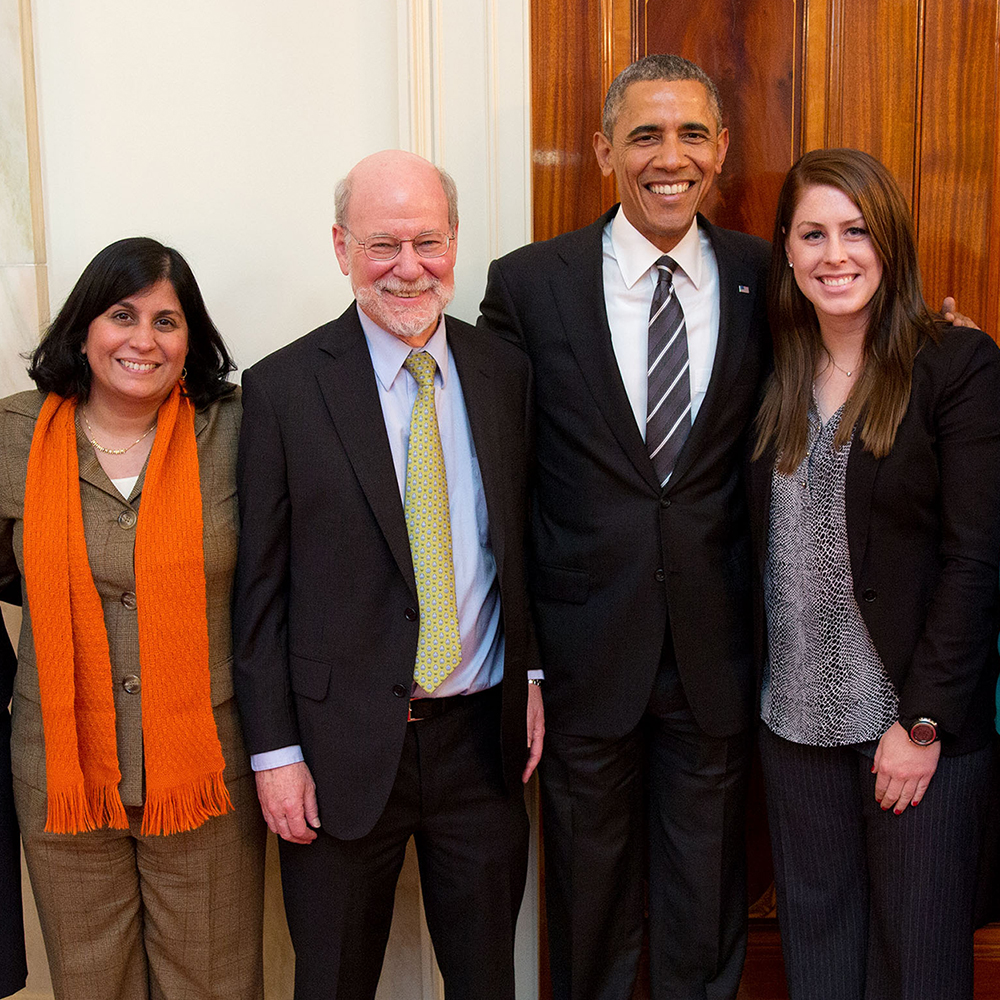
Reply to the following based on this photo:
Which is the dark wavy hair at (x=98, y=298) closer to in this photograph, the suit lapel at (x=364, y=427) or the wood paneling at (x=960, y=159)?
the suit lapel at (x=364, y=427)

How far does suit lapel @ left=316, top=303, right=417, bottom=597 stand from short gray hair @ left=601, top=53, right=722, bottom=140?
737 mm

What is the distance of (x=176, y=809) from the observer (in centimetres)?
175

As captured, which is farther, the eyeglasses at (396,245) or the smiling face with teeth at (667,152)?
the smiling face with teeth at (667,152)

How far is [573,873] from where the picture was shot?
203cm

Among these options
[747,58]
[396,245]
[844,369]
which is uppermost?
[747,58]

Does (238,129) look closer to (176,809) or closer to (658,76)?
(658,76)

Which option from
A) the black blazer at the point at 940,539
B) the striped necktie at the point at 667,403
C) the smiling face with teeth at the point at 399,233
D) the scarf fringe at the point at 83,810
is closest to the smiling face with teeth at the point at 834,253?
the black blazer at the point at 940,539

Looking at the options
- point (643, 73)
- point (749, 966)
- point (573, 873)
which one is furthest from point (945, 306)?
point (749, 966)

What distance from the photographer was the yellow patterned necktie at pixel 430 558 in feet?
5.76

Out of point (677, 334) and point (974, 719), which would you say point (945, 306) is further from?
point (974, 719)

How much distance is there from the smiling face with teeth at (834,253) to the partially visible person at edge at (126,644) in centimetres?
112

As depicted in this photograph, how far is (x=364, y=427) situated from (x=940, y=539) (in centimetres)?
104

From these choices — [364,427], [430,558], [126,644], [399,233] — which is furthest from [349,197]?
[126,644]

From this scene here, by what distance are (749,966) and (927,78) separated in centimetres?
211
